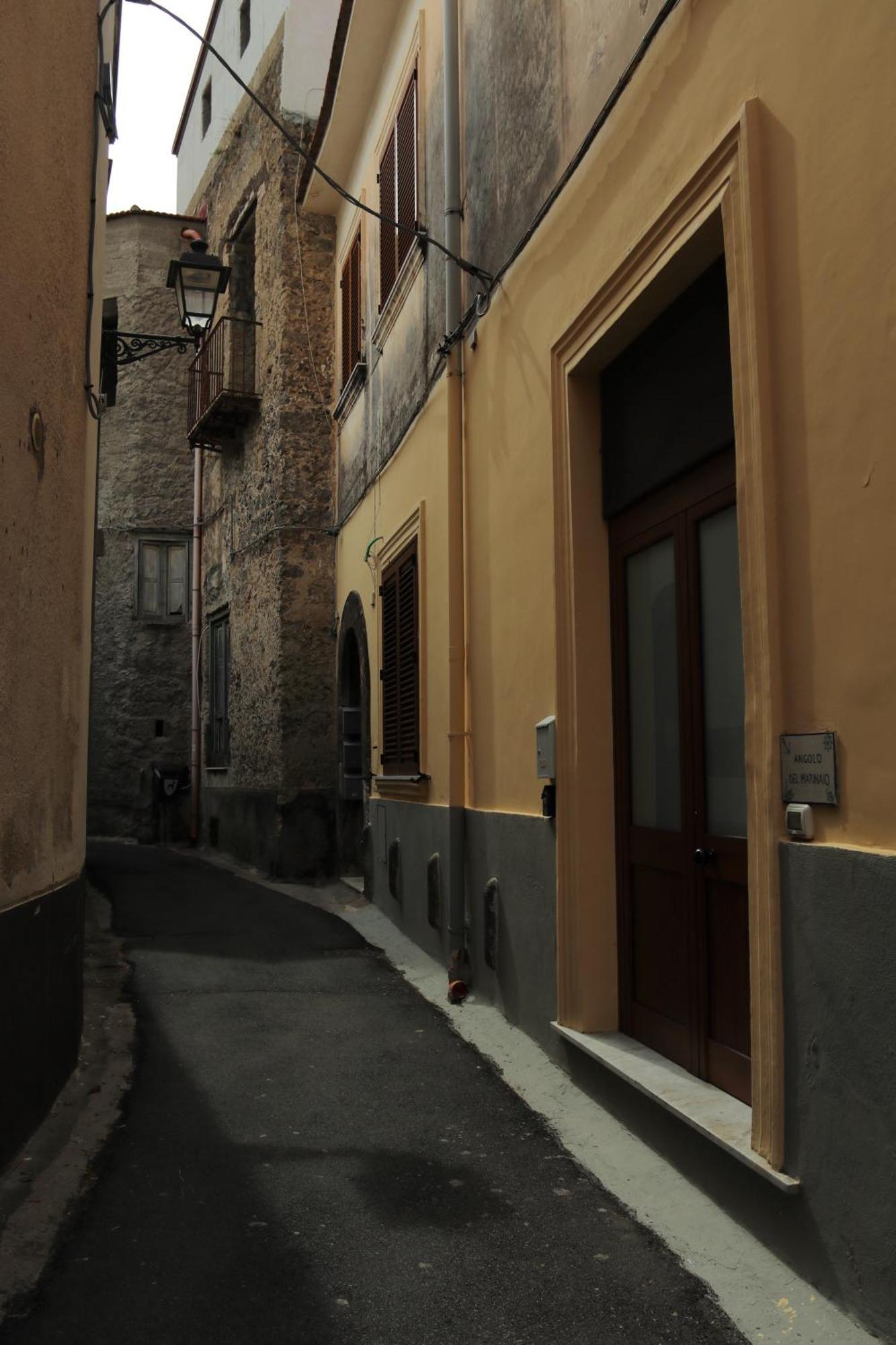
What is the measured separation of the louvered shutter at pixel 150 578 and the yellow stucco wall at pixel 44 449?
44.3 ft

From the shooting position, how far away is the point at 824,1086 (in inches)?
118

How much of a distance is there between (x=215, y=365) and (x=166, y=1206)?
12.4 metres

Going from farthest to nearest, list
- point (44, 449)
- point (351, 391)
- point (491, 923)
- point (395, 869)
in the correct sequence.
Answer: point (351, 391) → point (395, 869) → point (491, 923) → point (44, 449)

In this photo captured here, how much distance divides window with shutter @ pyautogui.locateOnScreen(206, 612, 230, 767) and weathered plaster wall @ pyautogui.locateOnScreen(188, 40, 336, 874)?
160cm

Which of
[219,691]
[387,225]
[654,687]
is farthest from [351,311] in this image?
[654,687]

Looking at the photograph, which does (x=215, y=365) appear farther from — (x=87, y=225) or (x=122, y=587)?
(x=87, y=225)

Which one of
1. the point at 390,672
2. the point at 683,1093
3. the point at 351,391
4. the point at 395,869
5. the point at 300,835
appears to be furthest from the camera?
the point at 300,835

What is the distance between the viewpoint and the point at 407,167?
881cm

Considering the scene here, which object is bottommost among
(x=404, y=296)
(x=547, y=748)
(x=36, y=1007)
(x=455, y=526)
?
(x=36, y=1007)

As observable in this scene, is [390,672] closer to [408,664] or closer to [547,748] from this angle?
[408,664]

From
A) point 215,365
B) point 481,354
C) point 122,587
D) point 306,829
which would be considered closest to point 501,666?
point 481,354

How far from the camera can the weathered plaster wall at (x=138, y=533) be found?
18875 millimetres

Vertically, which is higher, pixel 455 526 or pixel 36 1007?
pixel 455 526

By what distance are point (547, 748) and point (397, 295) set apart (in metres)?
4.97
